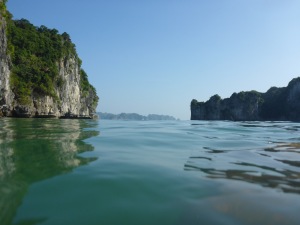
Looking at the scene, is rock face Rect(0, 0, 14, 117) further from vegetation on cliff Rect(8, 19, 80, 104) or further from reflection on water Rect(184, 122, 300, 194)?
reflection on water Rect(184, 122, 300, 194)

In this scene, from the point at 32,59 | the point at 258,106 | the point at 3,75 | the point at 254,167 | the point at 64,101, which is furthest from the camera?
the point at 258,106

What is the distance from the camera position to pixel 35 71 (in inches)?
1831

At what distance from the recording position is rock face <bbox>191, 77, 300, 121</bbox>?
11122 cm

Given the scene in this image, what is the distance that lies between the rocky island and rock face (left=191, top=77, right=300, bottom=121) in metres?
75.6

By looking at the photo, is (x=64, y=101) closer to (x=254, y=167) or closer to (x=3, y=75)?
(x=3, y=75)

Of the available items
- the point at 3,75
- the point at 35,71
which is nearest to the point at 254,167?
the point at 3,75

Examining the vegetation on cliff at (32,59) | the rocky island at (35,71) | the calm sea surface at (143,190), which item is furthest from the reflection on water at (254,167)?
the vegetation on cliff at (32,59)

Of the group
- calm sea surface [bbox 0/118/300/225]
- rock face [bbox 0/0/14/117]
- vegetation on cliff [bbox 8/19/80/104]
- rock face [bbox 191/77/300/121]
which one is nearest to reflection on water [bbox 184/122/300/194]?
calm sea surface [bbox 0/118/300/225]

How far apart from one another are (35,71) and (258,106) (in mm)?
101277

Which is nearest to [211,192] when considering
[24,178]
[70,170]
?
[70,170]

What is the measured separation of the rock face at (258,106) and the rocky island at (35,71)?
248ft

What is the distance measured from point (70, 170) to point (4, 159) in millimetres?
1498

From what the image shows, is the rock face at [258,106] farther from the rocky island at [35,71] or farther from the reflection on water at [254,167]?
the reflection on water at [254,167]

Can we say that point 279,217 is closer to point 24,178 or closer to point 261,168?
→ point 261,168
